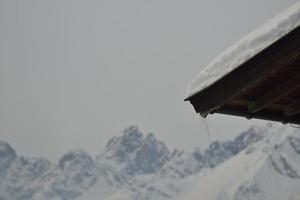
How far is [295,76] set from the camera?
454 cm

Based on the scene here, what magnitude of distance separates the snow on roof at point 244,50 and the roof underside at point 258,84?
1.3 inches

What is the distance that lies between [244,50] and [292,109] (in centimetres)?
135

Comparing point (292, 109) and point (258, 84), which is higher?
point (258, 84)

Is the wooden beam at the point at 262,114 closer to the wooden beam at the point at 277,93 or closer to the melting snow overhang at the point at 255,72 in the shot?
the melting snow overhang at the point at 255,72

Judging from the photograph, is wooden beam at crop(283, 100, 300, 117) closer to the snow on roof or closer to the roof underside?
the roof underside

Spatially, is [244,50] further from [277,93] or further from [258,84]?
[277,93]

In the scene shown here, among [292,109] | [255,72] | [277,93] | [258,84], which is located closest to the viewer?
[255,72]

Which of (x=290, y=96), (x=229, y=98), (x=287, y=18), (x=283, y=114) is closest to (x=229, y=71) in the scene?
(x=229, y=98)

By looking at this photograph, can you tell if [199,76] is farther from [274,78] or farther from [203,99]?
[274,78]

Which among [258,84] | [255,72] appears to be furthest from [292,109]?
[255,72]

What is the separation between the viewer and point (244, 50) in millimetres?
4289

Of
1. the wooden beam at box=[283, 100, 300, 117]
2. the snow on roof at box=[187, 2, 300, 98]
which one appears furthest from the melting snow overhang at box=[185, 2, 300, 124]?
the wooden beam at box=[283, 100, 300, 117]

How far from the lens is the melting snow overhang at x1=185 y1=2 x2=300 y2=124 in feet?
13.4

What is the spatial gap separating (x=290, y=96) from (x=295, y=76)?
0.65m
